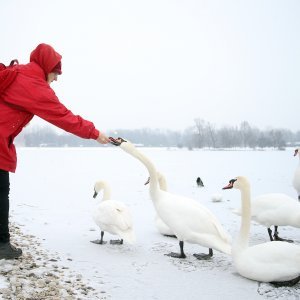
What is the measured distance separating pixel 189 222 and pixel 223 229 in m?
0.42

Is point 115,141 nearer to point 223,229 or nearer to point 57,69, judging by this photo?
point 57,69

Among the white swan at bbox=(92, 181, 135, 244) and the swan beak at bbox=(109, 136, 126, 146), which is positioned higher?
the swan beak at bbox=(109, 136, 126, 146)

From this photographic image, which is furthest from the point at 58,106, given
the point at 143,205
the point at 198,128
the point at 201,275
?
the point at 198,128

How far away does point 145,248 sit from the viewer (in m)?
5.43

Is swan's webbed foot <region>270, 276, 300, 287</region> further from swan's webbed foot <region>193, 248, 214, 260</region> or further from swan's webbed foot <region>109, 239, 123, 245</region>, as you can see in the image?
swan's webbed foot <region>109, 239, 123, 245</region>

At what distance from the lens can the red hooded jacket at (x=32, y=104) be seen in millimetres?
3818

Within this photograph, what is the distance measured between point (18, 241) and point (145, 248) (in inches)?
67.1

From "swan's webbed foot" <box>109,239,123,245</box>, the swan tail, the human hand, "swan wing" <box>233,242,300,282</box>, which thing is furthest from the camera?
A: "swan's webbed foot" <box>109,239,123,245</box>

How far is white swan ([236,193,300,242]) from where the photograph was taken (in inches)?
223

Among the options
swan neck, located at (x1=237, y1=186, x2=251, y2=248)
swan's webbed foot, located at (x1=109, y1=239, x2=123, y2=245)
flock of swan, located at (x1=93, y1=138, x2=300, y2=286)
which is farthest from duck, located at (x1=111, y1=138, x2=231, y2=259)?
swan's webbed foot, located at (x1=109, y1=239, x2=123, y2=245)

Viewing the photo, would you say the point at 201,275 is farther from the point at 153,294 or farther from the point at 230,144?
the point at 230,144

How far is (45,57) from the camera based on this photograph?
3.96 meters

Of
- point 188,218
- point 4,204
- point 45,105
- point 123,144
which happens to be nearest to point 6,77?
point 45,105

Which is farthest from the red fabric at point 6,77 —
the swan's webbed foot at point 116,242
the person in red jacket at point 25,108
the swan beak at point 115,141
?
the swan's webbed foot at point 116,242
